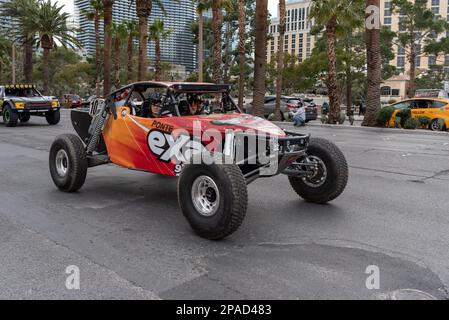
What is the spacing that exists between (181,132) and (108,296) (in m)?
2.62

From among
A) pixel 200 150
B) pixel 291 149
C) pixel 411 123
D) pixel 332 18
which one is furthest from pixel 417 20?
pixel 200 150

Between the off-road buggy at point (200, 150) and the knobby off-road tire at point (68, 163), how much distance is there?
0.05ft

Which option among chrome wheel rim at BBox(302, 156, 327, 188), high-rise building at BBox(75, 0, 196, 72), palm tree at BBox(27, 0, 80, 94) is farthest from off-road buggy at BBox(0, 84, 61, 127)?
palm tree at BBox(27, 0, 80, 94)

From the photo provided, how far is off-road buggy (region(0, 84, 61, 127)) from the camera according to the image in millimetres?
20500

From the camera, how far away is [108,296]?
146 inches

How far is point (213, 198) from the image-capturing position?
16.9 feet

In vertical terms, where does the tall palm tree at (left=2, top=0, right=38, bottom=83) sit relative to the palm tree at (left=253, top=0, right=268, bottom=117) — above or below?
above

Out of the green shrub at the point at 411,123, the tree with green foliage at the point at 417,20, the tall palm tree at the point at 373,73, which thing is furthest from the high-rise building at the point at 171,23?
the tree with green foliage at the point at 417,20

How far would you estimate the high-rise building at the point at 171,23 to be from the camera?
122ft

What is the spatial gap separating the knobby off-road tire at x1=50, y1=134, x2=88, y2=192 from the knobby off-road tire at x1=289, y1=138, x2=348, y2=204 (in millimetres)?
3387

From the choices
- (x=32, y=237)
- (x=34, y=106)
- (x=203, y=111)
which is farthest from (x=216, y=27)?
(x=32, y=237)

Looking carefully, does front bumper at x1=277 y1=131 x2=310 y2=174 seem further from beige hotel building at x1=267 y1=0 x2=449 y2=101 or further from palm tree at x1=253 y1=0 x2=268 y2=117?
beige hotel building at x1=267 y1=0 x2=449 y2=101
